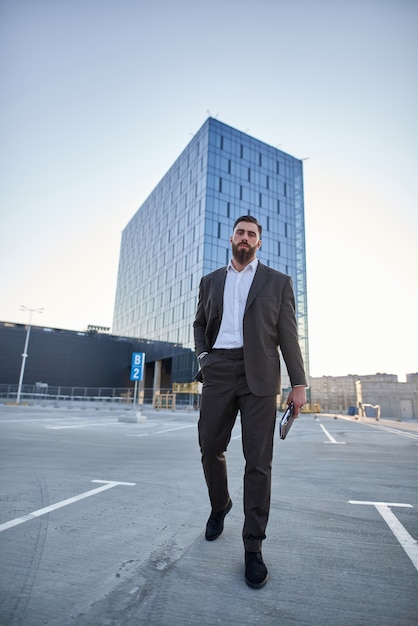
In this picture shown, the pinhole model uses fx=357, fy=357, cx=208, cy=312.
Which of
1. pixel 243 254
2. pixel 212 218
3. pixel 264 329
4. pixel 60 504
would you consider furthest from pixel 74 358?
pixel 264 329

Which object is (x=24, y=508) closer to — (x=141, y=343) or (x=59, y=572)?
(x=59, y=572)

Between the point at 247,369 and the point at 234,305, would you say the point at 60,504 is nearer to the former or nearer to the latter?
the point at 247,369

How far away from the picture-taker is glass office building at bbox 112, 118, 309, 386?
132 ft

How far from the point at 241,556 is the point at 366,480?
9.18 ft

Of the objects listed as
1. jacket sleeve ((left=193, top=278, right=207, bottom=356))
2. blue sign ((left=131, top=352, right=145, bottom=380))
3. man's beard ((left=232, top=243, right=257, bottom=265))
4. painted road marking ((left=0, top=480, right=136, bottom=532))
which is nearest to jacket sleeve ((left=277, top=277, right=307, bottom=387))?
man's beard ((left=232, top=243, right=257, bottom=265))

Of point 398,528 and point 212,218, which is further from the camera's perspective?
point 212,218

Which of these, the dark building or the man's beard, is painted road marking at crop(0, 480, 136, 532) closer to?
the man's beard

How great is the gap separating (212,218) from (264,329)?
39011mm

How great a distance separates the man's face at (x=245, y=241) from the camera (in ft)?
8.46

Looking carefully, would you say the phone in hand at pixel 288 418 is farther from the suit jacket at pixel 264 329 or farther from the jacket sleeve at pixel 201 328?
the jacket sleeve at pixel 201 328

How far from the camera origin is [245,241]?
2.58m

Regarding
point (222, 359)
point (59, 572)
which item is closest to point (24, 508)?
point (59, 572)

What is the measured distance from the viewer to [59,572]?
1751mm

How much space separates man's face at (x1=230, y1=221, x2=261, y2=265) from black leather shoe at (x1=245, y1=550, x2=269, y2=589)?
1796 mm
